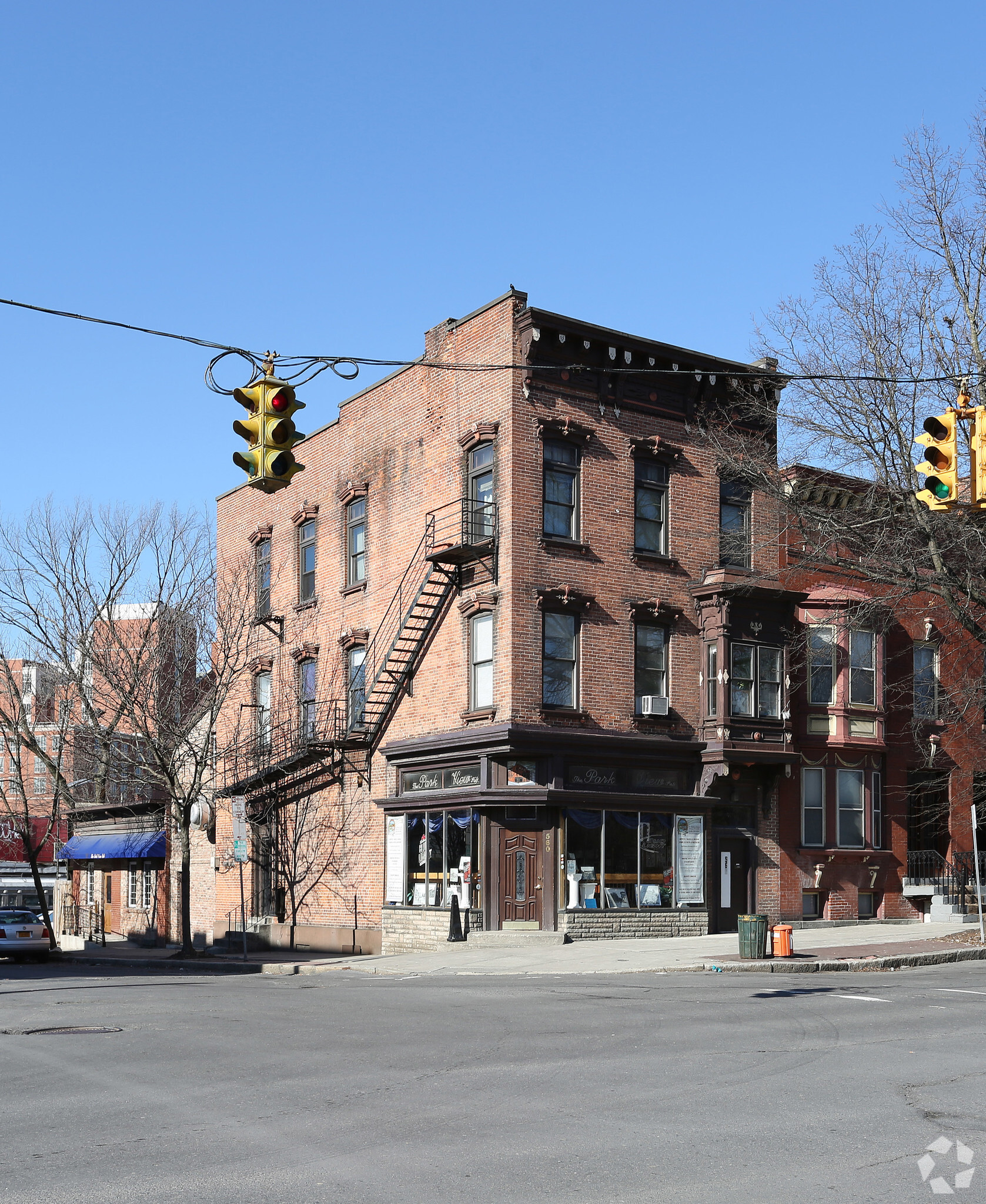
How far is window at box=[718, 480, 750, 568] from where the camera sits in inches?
1237

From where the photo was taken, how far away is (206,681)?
4084cm

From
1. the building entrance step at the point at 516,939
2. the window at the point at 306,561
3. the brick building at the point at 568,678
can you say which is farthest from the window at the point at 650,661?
the window at the point at 306,561

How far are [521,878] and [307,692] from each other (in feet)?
34.4

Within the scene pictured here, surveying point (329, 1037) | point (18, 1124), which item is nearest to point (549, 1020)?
point (329, 1037)

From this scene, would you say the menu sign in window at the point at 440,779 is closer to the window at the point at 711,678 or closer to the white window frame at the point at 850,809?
the window at the point at 711,678

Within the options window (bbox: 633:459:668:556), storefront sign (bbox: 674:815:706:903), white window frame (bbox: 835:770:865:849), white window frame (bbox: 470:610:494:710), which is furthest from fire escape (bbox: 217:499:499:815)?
white window frame (bbox: 835:770:865:849)

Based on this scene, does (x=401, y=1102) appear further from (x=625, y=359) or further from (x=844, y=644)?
(x=844, y=644)

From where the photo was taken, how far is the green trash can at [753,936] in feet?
75.8

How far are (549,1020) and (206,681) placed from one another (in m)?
27.4

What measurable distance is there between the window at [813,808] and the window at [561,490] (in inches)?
324

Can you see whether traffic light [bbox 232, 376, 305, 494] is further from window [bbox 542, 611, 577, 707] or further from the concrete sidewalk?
window [bbox 542, 611, 577, 707]

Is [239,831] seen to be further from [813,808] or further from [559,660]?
[813,808]

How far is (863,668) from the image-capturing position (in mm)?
32312

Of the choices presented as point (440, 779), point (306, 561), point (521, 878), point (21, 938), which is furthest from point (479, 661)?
point (21, 938)
